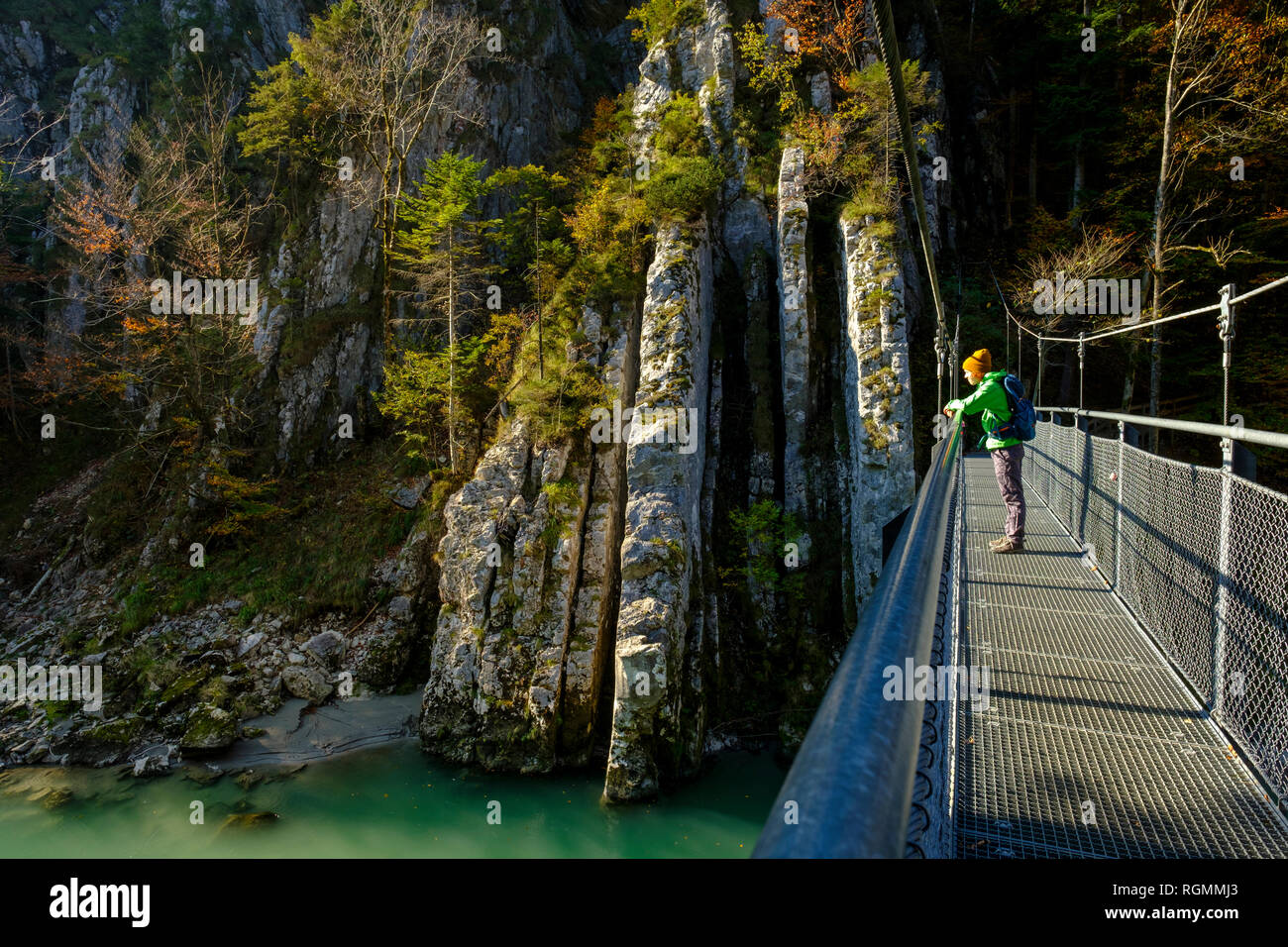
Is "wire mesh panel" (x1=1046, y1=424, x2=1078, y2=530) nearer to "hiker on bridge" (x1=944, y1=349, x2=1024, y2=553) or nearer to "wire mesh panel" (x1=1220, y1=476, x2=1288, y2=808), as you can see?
"hiker on bridge" (x1=944, y1=349, x2=1024, y2=553)

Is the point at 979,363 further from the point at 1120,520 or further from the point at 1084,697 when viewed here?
the point at 1084,697

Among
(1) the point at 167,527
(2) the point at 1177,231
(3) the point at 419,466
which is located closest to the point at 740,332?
(3) the point at 419,466

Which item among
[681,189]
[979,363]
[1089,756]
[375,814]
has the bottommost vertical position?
[375,814]

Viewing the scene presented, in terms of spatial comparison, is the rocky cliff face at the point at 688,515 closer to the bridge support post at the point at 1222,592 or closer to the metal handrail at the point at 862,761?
the bridge support post at the point at 1222,592

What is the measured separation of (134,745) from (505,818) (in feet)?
25.3

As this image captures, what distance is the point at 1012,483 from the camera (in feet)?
18.1

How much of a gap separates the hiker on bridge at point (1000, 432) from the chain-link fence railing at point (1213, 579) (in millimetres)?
688

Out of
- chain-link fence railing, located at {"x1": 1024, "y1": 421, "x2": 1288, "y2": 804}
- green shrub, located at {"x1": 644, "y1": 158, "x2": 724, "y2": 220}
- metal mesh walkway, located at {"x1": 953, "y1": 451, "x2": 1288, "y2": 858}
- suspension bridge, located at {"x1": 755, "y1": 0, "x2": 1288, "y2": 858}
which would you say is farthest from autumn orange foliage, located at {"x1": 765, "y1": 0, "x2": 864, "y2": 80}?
metal mesh walkway, located at {"x1": 953, "y1": 451, "x2": 1288, "y2": 858}

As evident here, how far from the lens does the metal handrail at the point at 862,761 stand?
0.59 meters

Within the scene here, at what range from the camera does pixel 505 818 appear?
10.3 metres

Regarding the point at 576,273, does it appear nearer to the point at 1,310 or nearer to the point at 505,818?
the point at 505,818

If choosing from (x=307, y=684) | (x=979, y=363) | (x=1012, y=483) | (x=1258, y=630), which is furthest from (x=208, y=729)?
(x=1258, y=630)

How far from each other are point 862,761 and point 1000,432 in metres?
5.58
